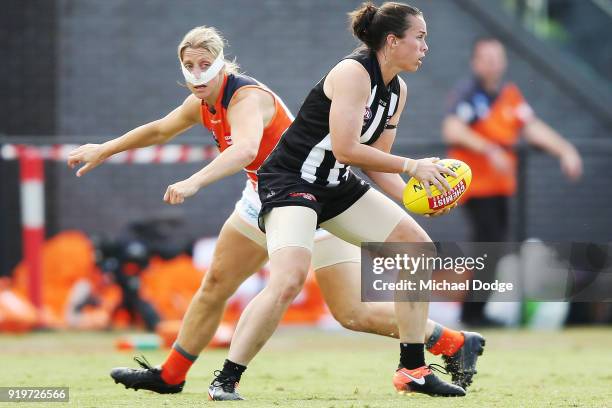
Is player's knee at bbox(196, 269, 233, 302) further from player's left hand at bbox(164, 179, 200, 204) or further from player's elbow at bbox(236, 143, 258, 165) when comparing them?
player's left hand at bbox(164, 179, 200, 204)

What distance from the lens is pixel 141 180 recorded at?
46.3 feet

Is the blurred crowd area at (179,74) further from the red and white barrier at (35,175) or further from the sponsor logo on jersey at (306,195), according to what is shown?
the sponsor logo on jersey at (306,195)

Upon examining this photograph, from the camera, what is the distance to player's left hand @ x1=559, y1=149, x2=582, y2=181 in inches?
483

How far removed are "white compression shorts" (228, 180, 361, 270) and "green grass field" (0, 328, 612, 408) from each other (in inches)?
29.1

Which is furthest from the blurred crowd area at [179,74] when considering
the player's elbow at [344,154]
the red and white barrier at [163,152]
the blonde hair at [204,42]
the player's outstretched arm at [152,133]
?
the player's elbow at [344,154]

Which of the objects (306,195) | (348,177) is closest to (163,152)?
(348,177)

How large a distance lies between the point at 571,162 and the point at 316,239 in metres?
5.87

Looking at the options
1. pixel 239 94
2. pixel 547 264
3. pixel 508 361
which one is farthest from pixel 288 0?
pixel 239 94

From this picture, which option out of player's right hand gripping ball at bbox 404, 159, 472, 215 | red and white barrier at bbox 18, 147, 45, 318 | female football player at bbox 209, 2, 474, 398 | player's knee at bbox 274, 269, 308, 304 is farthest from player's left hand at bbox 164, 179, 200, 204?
red and white barrier at bbox 18, 147, 45, 318

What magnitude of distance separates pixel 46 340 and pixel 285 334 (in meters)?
2.26

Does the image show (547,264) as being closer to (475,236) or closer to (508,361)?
(475,236)

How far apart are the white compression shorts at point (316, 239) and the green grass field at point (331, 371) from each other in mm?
740

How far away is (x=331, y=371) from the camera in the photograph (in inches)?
345

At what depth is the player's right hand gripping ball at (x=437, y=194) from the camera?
21.0 feet
